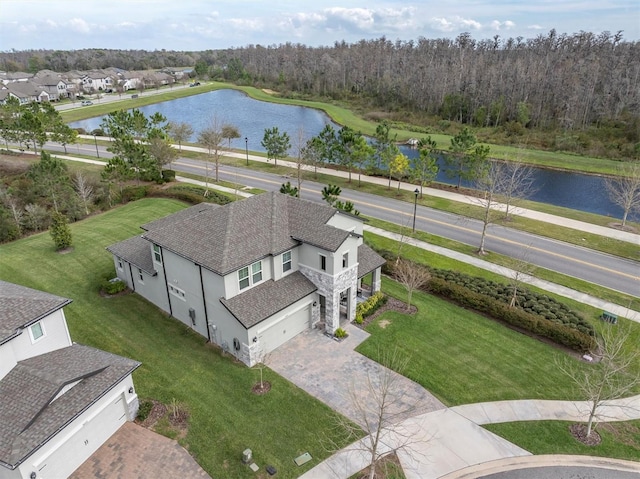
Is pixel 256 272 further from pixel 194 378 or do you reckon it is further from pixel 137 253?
pixel 137 253

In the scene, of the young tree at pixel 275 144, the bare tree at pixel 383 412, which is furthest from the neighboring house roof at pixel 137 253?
the young tree at pixel 275 144

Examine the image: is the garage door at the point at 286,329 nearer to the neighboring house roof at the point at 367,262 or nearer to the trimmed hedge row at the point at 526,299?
the neighboring house roof at the point at 367,262

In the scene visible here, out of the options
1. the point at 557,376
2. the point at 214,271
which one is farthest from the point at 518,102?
the point at 214,271

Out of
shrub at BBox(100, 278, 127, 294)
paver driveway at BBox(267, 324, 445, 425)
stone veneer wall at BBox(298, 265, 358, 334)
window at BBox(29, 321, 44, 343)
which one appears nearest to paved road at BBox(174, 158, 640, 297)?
stone veneer wall at BBox(298, 265, 358, 334)

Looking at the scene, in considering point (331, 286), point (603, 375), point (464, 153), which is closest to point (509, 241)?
point (464, 153)

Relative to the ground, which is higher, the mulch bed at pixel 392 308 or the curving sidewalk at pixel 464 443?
the mulch bed at pixel 392 308

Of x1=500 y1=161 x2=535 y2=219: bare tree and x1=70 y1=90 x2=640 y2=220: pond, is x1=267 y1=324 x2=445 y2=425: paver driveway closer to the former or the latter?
x1=500 y1=161 x2=535 y2=219: bare tree

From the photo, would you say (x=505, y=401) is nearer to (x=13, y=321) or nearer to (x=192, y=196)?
(x=13, y=321)
